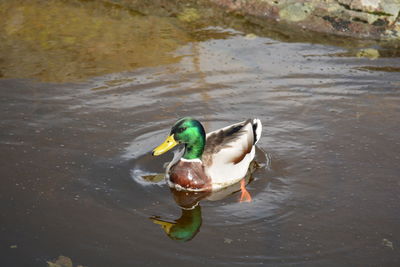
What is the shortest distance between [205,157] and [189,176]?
0.32 m

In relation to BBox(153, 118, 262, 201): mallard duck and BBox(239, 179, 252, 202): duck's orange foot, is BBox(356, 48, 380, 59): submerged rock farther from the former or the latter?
BBox(239, 179, 252, 202): duck's orange foot

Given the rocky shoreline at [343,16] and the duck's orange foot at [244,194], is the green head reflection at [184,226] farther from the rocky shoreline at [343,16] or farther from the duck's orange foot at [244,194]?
the rocky shoreline at [343,16]

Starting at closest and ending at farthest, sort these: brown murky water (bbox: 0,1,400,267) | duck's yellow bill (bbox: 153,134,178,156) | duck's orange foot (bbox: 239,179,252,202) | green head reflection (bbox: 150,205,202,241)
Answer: brown murky water (bbox: 0,1,400,267), green head reflection (bbox: 150,205,202,241), duck's orange foot (bbox: 239,179,252,202), duck's yellow bill (bbox: 153,134,178,156)

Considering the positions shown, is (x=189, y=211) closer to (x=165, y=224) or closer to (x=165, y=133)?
(x=165, y=224)

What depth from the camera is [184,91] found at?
26.3 feet

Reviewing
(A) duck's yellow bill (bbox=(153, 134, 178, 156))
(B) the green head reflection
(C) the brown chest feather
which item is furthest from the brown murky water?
(A) duck's yellow bill (bbox=(153, 134, 178, 156))

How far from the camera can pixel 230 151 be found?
6.40 metres

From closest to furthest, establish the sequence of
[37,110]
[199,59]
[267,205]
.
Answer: [267,205], [37,110], [199,59]

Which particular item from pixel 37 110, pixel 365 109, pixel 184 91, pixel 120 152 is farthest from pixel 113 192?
pixel 365 109

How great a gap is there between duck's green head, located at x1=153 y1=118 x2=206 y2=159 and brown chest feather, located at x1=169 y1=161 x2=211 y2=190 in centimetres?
17

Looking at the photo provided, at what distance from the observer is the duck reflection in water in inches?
215

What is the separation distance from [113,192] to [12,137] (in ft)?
4.65

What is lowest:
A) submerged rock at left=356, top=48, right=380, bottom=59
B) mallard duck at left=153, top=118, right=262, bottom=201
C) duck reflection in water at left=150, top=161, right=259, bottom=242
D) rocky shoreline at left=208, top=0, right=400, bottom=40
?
duck reflection in water at left=150, top=161, right=259, bottom=242

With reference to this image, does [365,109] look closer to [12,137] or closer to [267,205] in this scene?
[267,205]
